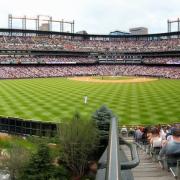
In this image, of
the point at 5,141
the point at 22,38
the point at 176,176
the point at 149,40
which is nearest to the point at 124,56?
the point at 149,40

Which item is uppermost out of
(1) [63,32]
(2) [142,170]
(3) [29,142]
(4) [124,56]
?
(1) [63,32]

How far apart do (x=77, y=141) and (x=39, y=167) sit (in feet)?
8.20

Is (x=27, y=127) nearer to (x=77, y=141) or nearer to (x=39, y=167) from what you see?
(x=77, y=141)

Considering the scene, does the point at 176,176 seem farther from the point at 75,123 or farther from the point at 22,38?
the point at 22,38

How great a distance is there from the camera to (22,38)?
13212 centimetres

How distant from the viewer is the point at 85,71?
118750mm

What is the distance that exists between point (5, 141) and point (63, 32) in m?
122

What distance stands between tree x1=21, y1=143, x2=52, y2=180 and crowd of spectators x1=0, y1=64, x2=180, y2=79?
85.3 metres

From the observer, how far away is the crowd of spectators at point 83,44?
125 meters

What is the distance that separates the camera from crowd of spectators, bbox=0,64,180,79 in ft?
347

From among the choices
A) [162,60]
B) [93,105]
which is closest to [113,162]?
[93,105]

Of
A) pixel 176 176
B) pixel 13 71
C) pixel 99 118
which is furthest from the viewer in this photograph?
pixel 13 71

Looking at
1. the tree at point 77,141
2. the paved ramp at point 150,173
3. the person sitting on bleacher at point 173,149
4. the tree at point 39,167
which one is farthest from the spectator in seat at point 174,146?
the tree at point 39,167

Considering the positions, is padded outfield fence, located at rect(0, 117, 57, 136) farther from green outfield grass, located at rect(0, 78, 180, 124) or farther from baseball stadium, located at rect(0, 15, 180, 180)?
green outfield grass, located at rect(0, 78, 180, 124)
